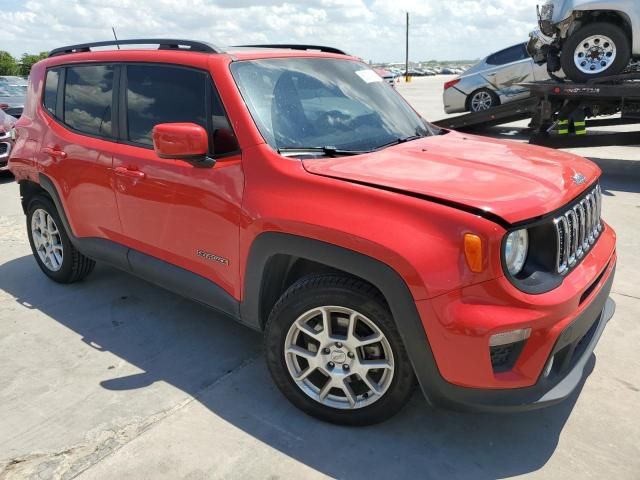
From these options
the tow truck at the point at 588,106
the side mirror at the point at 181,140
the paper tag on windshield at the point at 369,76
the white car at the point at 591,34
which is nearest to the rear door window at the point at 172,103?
the side mirror at the point at 181,140

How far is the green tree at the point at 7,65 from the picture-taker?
36.0 m

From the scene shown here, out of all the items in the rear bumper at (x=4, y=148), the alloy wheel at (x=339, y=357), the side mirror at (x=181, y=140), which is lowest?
the alloy wheel at (x=339, y=357)

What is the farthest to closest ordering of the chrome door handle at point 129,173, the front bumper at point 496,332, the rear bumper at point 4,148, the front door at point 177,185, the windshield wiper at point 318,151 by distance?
the rear bumper at point 4,148 < the chrome door handle at point 129,173 < the front door at point 177,185 < the windshield wiper at point 318,151 < the front bumper at point 496,332

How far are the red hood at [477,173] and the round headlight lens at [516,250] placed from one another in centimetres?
10

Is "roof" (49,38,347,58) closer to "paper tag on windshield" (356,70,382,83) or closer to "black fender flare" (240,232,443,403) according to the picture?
"paper tag on windshield" (356,70,382,83)

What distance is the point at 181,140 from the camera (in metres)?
2.78

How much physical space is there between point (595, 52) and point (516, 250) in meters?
6.99

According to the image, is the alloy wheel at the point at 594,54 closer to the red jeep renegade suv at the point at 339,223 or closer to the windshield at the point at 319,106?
the red jeep renegade suv at the point at 339,223

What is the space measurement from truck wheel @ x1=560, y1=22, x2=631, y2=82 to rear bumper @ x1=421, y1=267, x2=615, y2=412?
21.5 feet

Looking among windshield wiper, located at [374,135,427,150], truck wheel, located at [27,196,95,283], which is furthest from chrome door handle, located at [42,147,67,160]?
windshield wiper, located at [374,135,427,150]

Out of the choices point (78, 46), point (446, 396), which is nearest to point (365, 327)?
point (446, 396)

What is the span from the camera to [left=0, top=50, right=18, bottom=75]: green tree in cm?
3603

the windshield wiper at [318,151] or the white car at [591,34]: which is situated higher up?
the white car at [591,34]

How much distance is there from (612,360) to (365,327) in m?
1.68
